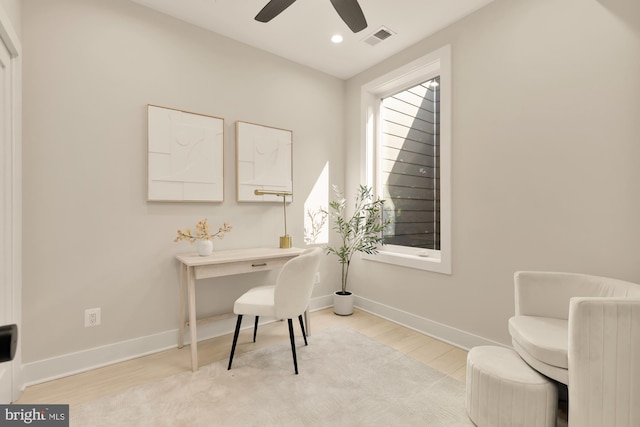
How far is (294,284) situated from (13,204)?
1.78 meters

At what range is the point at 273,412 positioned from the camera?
5.62 feet

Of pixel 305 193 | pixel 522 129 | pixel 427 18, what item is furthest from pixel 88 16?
pixel 522 129

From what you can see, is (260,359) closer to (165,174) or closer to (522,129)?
(165,174)

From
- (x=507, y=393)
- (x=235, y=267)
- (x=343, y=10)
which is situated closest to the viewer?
(x=507, y=393)

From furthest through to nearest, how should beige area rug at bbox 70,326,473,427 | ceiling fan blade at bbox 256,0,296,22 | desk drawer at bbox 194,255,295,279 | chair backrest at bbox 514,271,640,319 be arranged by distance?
desk drawer at bbox 194,255,295,279, ceiling fan blade at bbox 256,0,296,22, chair backrest at bbox 514,271,640,319, beige area rug at bbox 70,326,473,427

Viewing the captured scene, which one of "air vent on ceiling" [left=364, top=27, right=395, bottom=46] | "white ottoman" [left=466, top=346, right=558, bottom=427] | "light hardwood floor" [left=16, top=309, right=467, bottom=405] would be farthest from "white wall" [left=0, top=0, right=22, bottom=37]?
"white ottoman" [left=466, top=346, right=558, bottom=427]

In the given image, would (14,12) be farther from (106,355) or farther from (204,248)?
(106,355)

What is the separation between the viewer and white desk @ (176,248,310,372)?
7.22 feet

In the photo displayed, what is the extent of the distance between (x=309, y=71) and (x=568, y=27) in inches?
90.2

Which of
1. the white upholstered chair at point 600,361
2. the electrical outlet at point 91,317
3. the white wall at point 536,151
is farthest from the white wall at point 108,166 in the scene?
the white upholstered chair at point 600,361

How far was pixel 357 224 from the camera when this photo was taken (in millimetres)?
3303

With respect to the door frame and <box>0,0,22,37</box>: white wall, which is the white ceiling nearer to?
<box>0,0,22,37</box>: white wall

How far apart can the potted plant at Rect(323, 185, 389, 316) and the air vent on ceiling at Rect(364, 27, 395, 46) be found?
4.69 feet

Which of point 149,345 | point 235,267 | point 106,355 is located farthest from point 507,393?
point 106,355
